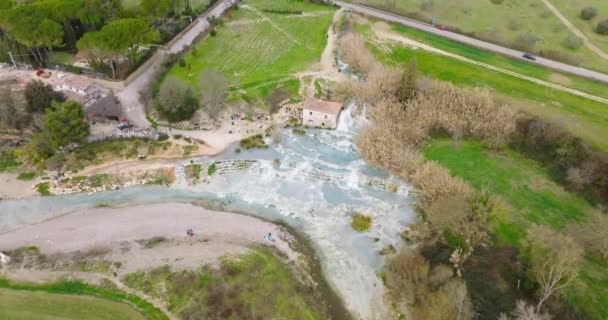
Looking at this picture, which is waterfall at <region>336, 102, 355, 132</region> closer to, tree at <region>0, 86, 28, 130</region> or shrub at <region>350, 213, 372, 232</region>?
shrub at <region>350, 213, 372, 232</region>

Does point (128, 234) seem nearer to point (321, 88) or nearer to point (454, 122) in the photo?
point (321, 88)

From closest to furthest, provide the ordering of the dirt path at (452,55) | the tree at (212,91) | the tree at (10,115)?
1. the tree at (10,115)
2. the tree at (212,91)
3. the dirt path at (452,55)

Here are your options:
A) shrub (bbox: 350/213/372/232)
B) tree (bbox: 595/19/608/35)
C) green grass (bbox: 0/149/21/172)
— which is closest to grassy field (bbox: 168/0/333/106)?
green grass (bbox: 0/149/21/172)

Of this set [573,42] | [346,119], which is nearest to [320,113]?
[346,119]

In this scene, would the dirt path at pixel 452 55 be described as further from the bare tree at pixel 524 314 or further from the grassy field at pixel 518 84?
the bare tree at pixel 524 314

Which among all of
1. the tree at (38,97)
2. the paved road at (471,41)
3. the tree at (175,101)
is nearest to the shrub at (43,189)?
the tree at (38,97)

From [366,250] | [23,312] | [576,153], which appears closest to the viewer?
[23,312]

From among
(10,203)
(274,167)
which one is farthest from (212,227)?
(10,203)
